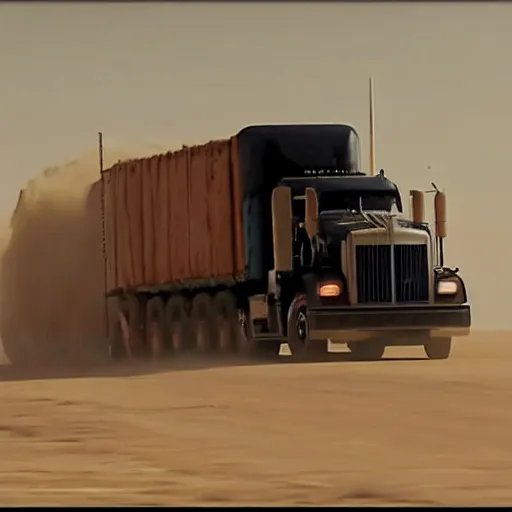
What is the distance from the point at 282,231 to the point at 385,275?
1.72m

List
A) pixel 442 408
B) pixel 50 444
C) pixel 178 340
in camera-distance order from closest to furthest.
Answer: pixel 50 444 < pixel 442 408 < pixel 178 340

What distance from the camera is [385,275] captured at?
2338cm

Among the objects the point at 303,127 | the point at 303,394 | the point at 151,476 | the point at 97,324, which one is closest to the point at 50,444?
→ the point at 151,476

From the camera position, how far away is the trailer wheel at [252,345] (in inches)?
993

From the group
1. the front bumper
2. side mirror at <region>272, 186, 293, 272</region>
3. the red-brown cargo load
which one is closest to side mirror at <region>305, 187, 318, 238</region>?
side mirror at <region>272, 186, 293, 272</region>

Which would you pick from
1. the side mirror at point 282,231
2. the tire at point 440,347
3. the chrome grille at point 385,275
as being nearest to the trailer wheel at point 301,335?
the side mirror at point 282,231

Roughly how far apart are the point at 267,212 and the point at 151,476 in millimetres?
14253

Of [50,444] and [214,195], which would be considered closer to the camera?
[50,444]

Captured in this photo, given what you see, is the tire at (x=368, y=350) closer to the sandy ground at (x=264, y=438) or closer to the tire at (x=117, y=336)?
the sandy ground at (x=264, y=438)

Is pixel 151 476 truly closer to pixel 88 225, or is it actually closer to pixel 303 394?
pixel 303 394

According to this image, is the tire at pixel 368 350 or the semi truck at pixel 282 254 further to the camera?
the tire at pixel 368 350

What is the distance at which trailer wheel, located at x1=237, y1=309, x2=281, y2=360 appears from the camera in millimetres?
25234

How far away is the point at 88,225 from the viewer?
34.7 metres

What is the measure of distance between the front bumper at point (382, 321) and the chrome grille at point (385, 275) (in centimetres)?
22
